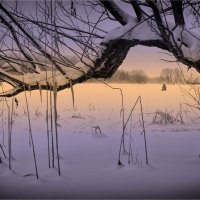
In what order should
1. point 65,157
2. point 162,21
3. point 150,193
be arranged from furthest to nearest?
1. point 65,157
2. point 150,193
3. point 162,21

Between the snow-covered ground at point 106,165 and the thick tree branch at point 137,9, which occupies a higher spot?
the thick tree branch at point 137,9

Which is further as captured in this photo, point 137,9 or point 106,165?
point 106,165

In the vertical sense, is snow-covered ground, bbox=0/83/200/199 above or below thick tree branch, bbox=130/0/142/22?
below

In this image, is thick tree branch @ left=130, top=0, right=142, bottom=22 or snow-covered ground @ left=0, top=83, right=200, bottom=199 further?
snow-covered ground @ left=0, top=83, right=200, bottom=199

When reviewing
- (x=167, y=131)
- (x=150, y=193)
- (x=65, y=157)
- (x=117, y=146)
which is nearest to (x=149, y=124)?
(x=167, y=131)

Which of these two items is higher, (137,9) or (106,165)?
(137,9)

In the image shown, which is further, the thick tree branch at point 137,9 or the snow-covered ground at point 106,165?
the snow-covered ground at point 106,165

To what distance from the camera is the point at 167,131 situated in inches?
179

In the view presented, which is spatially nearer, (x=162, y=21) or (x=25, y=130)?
(x=162, y=21)

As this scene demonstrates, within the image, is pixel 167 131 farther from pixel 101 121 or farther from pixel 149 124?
pixel 101 121

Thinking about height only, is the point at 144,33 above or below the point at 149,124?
above

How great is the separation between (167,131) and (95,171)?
1924 mm

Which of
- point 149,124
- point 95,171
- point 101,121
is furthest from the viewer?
point 101,121

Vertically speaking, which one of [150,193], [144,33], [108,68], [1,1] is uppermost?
[1,1]
